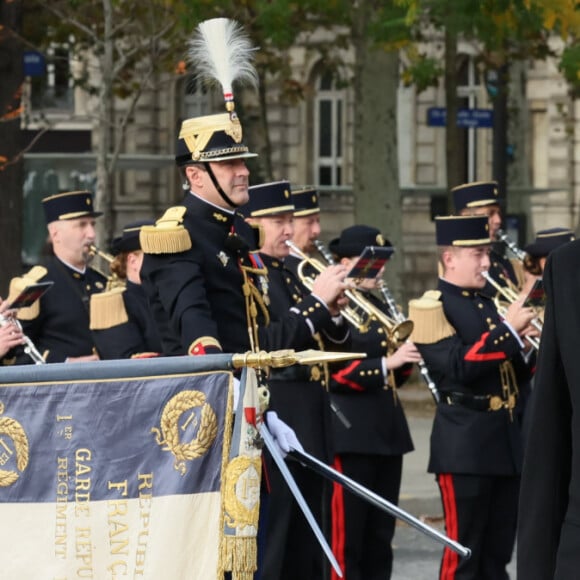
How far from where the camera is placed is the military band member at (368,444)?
888 cm

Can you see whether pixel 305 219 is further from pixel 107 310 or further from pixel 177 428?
pixel 177 428

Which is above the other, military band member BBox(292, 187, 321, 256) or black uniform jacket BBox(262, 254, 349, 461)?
military band member BBox(292, 187, 321, 256)

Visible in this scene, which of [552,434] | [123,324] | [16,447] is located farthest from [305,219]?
[552,434]

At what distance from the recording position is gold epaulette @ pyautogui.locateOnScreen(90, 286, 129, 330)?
903 centimetres

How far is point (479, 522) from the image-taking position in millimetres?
8398

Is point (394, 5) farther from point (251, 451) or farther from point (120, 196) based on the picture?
point (120, 196)

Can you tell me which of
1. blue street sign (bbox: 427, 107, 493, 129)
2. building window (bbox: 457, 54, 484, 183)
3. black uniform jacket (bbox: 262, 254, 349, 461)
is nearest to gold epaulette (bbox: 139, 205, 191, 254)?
black uniform jacket (bbox: 262, 254, 349, 461)

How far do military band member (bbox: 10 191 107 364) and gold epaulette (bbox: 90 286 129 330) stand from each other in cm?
32

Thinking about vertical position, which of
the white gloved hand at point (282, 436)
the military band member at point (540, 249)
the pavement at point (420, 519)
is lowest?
the pavement at point (420, 519)

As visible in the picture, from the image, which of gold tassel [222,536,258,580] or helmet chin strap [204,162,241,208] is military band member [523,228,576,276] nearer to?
helmet chin strap [204,162,241,208]

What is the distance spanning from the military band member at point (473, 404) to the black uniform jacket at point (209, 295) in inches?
77.0

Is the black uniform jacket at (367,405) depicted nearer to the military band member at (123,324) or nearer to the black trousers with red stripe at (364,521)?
the black trousers with red stripe at (364,521)

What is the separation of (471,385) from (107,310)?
188 centimetres

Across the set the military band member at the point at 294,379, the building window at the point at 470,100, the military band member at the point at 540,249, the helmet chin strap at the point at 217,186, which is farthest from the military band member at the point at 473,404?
the building window at the point at 470,100
